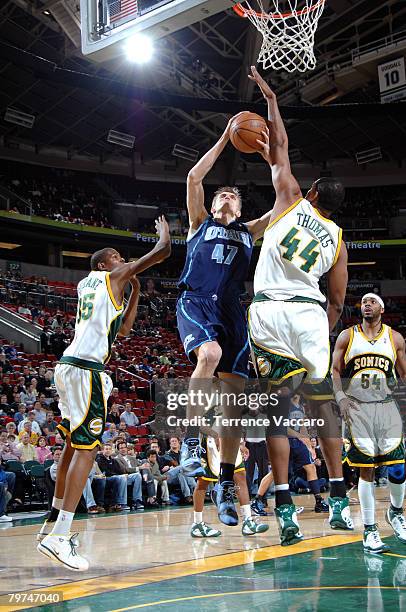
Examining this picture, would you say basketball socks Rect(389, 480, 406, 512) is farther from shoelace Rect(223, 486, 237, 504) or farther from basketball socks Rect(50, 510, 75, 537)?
basketball socks Rect(50, 510, 75, 537)

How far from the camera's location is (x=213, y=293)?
18.4 feet

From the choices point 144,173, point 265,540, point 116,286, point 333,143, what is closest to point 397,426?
point 265,540

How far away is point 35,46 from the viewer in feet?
74.7

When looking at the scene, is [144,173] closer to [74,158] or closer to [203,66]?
[74,158]

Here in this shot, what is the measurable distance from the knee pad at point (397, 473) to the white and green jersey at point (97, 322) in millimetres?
2603

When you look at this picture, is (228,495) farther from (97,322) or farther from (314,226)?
(314,226)

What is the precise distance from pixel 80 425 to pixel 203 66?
2215cm

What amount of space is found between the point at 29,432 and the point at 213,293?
292 inches

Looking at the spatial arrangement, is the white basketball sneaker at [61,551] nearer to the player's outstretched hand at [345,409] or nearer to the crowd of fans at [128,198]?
the player's outstretched hand at [345,409]

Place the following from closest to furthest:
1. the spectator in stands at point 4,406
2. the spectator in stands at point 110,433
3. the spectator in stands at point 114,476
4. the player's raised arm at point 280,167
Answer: the player's raised arm at point 280,167 → the spectator in stands at point 114,476 → the spectator in stands at point 110,433 → the spectator in stands at point 4,406

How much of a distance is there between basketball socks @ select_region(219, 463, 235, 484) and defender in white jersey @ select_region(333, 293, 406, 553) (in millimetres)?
1131

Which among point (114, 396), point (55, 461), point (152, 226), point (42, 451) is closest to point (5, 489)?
point (55, 461)

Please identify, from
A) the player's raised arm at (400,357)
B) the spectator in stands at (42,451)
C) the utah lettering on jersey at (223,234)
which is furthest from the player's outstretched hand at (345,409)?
the spectator in stands at (42,451)

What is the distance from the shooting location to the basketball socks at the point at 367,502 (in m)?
5.54
